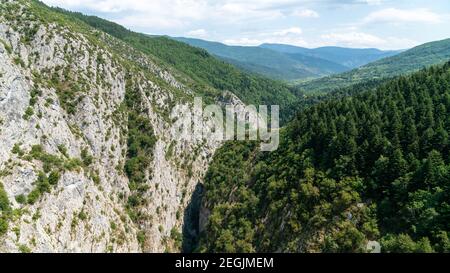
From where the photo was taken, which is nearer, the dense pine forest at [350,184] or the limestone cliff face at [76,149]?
the dense pine forest at [350,184]

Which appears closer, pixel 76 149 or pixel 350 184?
pixel 350 184

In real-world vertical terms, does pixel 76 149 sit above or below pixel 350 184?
above

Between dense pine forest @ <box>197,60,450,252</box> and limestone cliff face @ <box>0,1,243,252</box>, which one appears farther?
limestone cliff face @ <box>0,1,243,252</box>
